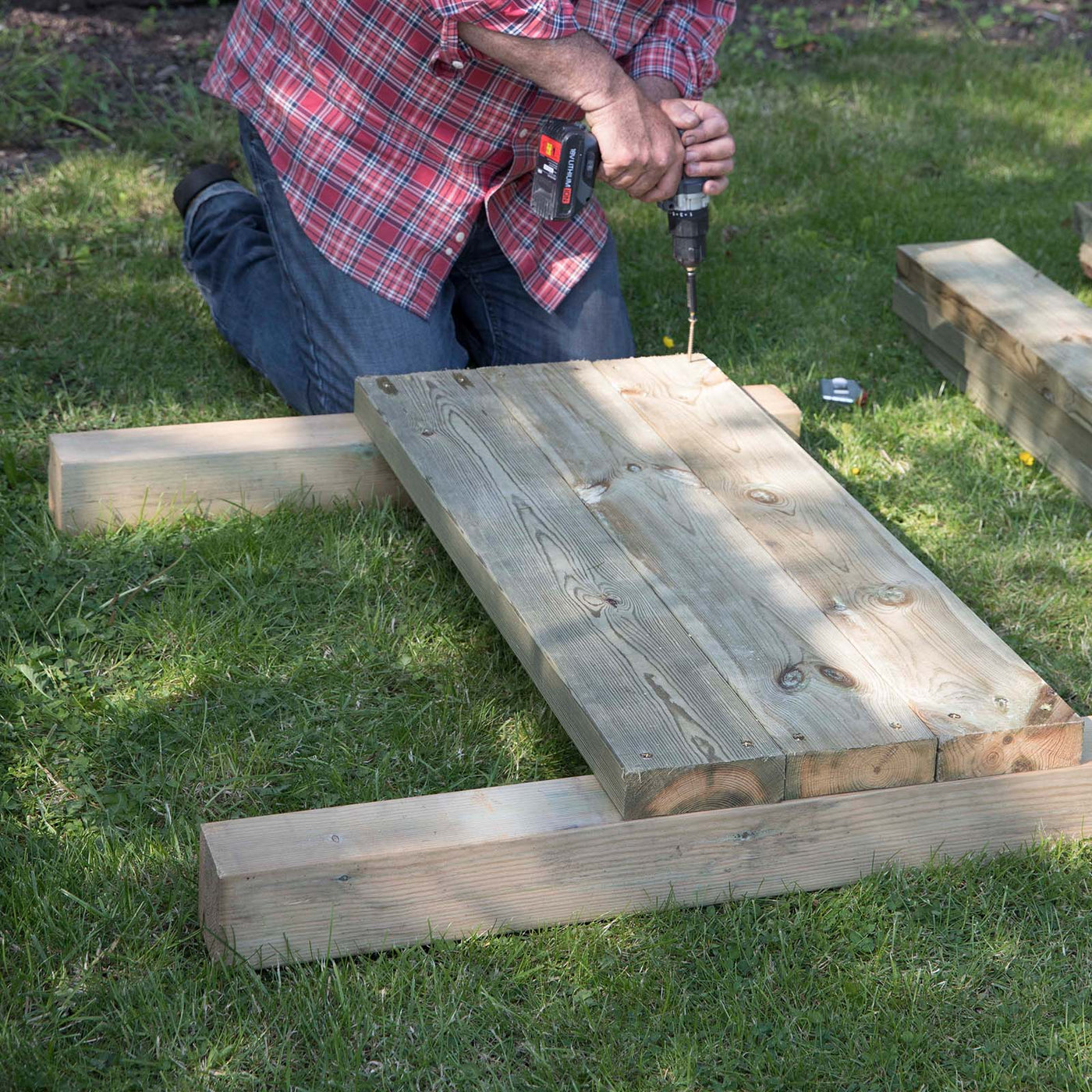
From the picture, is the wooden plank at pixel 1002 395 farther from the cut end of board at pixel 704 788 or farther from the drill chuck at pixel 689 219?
the cut end of board at pixel 704 788

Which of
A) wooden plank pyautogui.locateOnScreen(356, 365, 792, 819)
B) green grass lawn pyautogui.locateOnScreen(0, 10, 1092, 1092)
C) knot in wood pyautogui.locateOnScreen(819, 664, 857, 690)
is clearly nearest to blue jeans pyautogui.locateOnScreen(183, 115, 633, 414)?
green grass lawn pyautogui.locateOnScreen(0, 10, 1092, 1092)

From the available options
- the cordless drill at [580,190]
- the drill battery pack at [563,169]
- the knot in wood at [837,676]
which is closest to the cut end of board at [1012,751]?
the knot in wood at [837,676]

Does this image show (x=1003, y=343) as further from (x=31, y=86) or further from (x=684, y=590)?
(x=31, y=86)

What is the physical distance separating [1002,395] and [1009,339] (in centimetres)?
16

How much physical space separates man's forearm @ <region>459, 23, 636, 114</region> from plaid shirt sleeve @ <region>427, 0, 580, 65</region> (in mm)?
21

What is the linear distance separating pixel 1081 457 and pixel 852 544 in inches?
41.9

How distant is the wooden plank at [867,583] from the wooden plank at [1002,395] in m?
0.86

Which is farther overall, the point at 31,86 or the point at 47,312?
the point at 31,86

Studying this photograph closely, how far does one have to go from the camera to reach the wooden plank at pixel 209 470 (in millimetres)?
2756

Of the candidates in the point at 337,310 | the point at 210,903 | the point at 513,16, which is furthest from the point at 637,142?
the point at 210,903

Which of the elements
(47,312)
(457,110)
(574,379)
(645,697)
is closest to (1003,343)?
(574,379)

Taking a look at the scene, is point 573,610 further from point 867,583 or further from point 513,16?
point 513,16

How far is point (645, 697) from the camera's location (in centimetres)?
198

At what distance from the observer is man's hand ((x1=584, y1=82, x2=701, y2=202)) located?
2816 millimetres
